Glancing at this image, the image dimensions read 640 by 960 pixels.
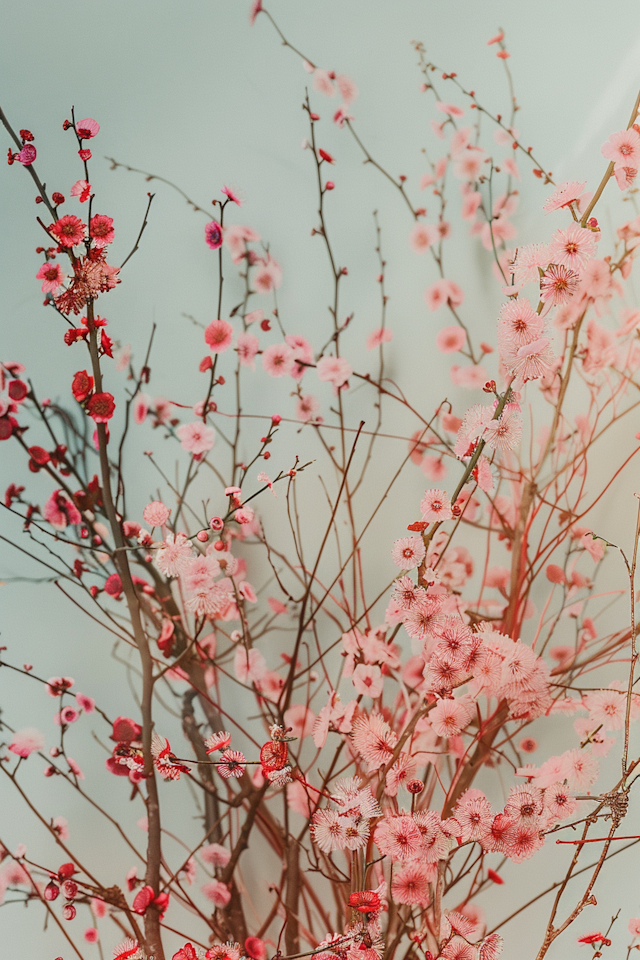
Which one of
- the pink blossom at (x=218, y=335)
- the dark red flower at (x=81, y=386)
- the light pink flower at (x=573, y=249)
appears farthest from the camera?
the pink blossom at (x=218, y=335)

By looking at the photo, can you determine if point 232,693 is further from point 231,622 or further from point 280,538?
point 280,538

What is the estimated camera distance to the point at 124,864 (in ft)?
3.08

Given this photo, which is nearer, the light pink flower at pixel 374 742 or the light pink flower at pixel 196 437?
the light pink flower at pixel 374 742

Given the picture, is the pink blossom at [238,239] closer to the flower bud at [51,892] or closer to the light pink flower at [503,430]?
the light pink flower at [503,430]

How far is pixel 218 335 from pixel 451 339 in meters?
0.33

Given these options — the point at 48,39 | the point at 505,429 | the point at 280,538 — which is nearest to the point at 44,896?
the point at 280,538

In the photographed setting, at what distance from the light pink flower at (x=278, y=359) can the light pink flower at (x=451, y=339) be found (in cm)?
22

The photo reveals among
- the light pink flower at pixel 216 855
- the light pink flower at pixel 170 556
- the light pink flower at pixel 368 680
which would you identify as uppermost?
the light pink flower at pixel 170 556

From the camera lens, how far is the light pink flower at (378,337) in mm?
992

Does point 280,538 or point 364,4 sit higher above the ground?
point 364,4

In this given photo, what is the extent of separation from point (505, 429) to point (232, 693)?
20.5 inches

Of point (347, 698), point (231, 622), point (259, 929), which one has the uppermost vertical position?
point (231, 622)

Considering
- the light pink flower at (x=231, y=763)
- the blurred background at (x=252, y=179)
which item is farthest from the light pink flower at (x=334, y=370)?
the light pink flower at (x=231, y=763)

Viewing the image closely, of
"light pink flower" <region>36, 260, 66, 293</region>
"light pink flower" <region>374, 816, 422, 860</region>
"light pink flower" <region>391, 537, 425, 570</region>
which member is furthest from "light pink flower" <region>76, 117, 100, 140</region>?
"light pink flower" <region>374, 816, 422, 860</region>
